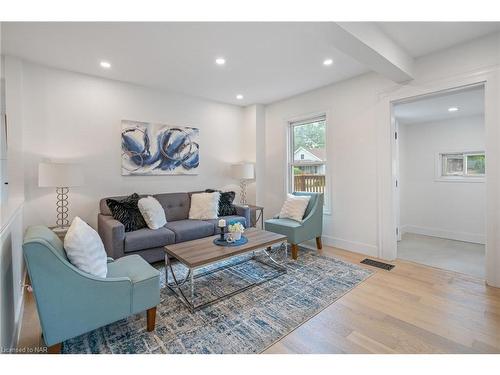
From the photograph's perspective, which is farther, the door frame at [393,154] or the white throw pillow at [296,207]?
the white throw pillow at [296,207]

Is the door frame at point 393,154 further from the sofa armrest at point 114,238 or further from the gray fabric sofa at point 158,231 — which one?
the sofa armrest at point 114,238

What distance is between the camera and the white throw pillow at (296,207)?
3625mm

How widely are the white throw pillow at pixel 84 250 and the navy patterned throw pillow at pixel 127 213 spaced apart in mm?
1377

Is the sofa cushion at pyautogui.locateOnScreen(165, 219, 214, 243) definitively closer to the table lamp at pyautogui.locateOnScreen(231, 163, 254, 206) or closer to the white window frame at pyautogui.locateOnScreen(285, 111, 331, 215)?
the table lamp at pyautogui.locateOnScreen(231, 163, 254, 206)

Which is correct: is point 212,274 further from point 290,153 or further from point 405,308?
point 290,153

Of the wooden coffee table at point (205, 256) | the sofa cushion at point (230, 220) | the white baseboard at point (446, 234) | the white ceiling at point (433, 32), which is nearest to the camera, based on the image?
the wooden coffee table at point (205, 256)

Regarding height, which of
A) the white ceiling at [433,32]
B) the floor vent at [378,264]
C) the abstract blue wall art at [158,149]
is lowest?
the floor vent at [378,264]

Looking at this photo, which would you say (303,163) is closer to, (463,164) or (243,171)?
(243,171)

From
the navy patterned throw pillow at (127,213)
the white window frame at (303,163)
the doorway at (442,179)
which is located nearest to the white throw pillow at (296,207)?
the white window frame at (303,163)

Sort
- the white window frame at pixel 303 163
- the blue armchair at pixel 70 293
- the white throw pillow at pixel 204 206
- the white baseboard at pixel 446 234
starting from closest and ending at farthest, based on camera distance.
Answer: the blue armchair at pixel 70 293 < the white throw pillow at pixel 204 206 < the white window frame at pixel 303 163 < the white baseboard at pixel 446 234

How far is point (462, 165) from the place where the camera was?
4.51 m

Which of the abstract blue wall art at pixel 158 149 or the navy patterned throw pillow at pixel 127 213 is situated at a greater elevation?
the abstract blue wall art at pixel 158 149

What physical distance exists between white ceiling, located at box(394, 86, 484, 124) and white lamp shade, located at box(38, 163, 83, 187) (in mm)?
4171
